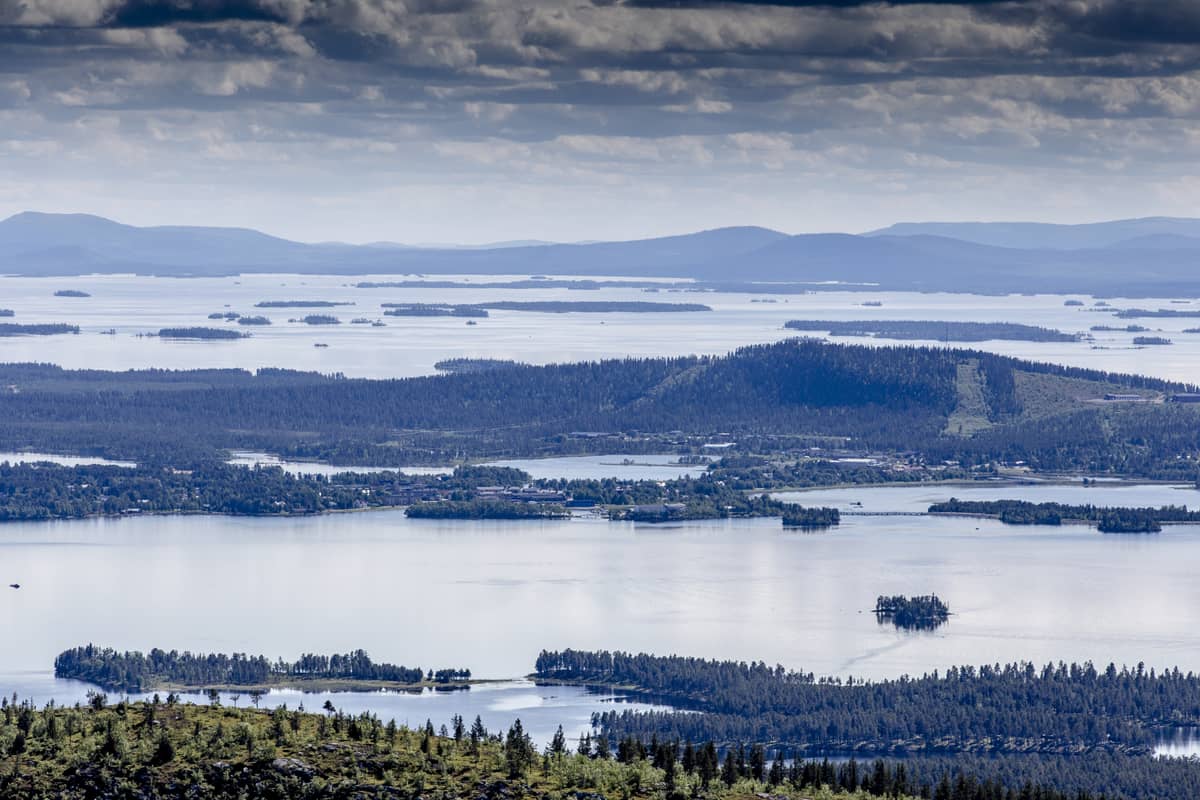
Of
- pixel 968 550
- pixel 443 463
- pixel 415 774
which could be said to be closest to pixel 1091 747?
pixel 415 774

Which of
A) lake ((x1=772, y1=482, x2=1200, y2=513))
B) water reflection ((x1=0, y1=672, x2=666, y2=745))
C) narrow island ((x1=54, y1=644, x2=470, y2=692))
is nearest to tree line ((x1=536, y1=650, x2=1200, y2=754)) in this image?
water reflection ((x1=0, y1=672, x2=666, y2=745))

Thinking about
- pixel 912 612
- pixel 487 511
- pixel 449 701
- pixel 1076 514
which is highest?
pixel 1076 514

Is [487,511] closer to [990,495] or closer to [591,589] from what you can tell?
[591,589]

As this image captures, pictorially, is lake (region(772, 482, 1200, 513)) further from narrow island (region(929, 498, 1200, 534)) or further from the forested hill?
the forested hill

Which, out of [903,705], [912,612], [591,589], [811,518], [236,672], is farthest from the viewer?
[811,518]

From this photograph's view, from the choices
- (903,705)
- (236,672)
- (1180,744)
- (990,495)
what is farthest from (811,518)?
(1180,744)

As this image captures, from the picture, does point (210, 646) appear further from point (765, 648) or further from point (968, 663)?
point (968, 663)
